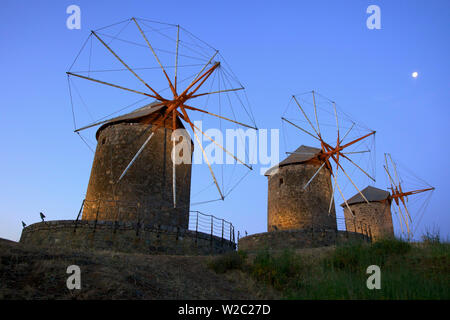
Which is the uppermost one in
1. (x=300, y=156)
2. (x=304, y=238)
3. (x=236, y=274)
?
(x=300, y=156)

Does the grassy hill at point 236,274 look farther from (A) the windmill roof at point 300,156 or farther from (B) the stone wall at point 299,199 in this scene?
(A) the windmill roof at point 300,156

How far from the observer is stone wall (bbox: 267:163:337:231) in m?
21.2

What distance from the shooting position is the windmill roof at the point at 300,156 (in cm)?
2270

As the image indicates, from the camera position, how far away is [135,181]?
1502cm

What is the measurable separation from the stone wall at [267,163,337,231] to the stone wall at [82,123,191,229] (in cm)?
777

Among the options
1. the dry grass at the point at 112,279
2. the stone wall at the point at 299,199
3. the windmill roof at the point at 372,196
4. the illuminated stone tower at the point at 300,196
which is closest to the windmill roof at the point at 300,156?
the illuminated stone tower at the point at 300,196

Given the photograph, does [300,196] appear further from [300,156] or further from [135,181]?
[135,181]

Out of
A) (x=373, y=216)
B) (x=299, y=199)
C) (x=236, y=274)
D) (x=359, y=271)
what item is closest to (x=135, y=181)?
(x=236, y=274)

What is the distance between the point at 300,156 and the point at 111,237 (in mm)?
14600

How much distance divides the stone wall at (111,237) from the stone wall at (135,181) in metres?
1.45

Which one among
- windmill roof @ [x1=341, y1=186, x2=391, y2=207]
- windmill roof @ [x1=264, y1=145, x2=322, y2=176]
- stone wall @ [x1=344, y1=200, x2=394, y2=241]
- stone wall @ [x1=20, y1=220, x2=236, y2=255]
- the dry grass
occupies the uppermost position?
windmill roof @ [x1=264, y1=145, x2=322, y2=176]

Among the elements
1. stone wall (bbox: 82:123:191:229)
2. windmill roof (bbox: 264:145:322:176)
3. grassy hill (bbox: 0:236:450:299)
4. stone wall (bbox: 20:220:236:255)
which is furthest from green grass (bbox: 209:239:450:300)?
windmill roof (bbox: 264:145:322:176)

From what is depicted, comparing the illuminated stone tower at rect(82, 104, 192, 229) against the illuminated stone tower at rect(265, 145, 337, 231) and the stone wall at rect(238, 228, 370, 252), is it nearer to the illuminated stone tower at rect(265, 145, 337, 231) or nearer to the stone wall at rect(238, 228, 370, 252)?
the stone wall at rect(238, 228, 370, 252)
